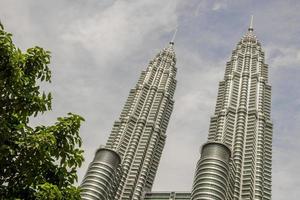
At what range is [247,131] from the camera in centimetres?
16962

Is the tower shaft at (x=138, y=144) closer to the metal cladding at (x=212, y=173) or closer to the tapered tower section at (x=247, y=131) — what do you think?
the tapered tower section at (x=247, y=131)

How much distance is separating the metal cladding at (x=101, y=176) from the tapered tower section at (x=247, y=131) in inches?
1739

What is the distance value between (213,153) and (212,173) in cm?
827

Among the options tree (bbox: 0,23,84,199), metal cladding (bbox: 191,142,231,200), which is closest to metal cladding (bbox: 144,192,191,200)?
metal cladding (bbox: 191,142,231,200)

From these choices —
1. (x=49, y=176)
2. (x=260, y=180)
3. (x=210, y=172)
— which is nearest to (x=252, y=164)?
(x=260, y=180)

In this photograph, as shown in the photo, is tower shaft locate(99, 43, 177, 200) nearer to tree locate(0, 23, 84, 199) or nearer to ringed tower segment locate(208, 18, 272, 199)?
ringed tower segment locate(208, 18, 272, 199)

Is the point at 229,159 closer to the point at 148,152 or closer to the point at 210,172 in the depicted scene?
the point at 210,172

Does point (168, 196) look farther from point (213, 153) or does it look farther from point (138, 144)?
point (213, 153)

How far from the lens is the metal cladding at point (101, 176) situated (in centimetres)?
14300

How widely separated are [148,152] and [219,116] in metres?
35.8

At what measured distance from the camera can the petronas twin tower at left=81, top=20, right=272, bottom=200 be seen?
139 m

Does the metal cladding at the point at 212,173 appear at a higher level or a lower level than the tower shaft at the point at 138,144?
lower

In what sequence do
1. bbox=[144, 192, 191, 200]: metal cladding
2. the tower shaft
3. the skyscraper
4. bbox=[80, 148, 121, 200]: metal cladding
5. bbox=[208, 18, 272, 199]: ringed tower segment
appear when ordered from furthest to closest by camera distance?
1. bbox=[144, 192, 191, 200]: metal cladding
2. the tower shaft
3. the skyscraper
4. bbox=[208, 18, 272, 199]: ringed tower segment
5. bbox=[80, 148, 121, 200]: metal cladding

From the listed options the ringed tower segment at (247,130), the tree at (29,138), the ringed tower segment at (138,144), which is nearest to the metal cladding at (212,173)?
the ringed tower segment at (247,130)
